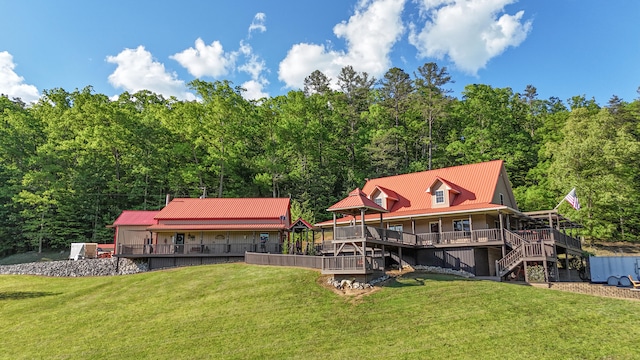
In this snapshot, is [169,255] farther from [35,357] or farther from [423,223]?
[423,223]

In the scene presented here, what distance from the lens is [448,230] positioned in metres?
29.6

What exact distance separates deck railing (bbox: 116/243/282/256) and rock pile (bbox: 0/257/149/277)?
1.52 metres

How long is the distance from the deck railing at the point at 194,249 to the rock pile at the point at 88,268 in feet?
5.00

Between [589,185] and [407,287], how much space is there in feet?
92.4

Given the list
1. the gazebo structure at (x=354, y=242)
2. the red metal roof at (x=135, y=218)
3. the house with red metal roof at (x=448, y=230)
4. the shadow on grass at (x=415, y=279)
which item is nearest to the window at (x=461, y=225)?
the house with red metal roof at (x=448, y=230)

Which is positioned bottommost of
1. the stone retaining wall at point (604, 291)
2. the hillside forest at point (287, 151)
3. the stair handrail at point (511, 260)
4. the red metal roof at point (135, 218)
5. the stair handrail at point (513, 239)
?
the stone retaining wall at point (604, 291)

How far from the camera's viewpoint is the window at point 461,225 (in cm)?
2903

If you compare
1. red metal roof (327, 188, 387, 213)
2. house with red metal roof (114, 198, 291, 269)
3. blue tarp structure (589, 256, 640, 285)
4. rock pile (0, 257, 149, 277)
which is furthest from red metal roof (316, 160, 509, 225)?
rock pile (0, 257, 149, 277)

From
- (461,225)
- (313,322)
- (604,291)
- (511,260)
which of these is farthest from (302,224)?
(604,291)

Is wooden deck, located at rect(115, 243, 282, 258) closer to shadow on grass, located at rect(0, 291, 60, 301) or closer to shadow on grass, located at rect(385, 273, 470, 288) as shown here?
shadow on grass, located at rect(0, 291, 60, 301)

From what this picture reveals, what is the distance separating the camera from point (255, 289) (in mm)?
22797

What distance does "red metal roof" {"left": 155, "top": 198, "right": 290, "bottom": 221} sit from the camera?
35094 mm

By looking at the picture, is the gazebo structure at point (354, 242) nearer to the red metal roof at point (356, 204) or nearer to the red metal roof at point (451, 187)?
the red metal roof at point (356, 204)

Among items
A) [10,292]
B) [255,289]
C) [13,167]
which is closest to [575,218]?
[255,289]
